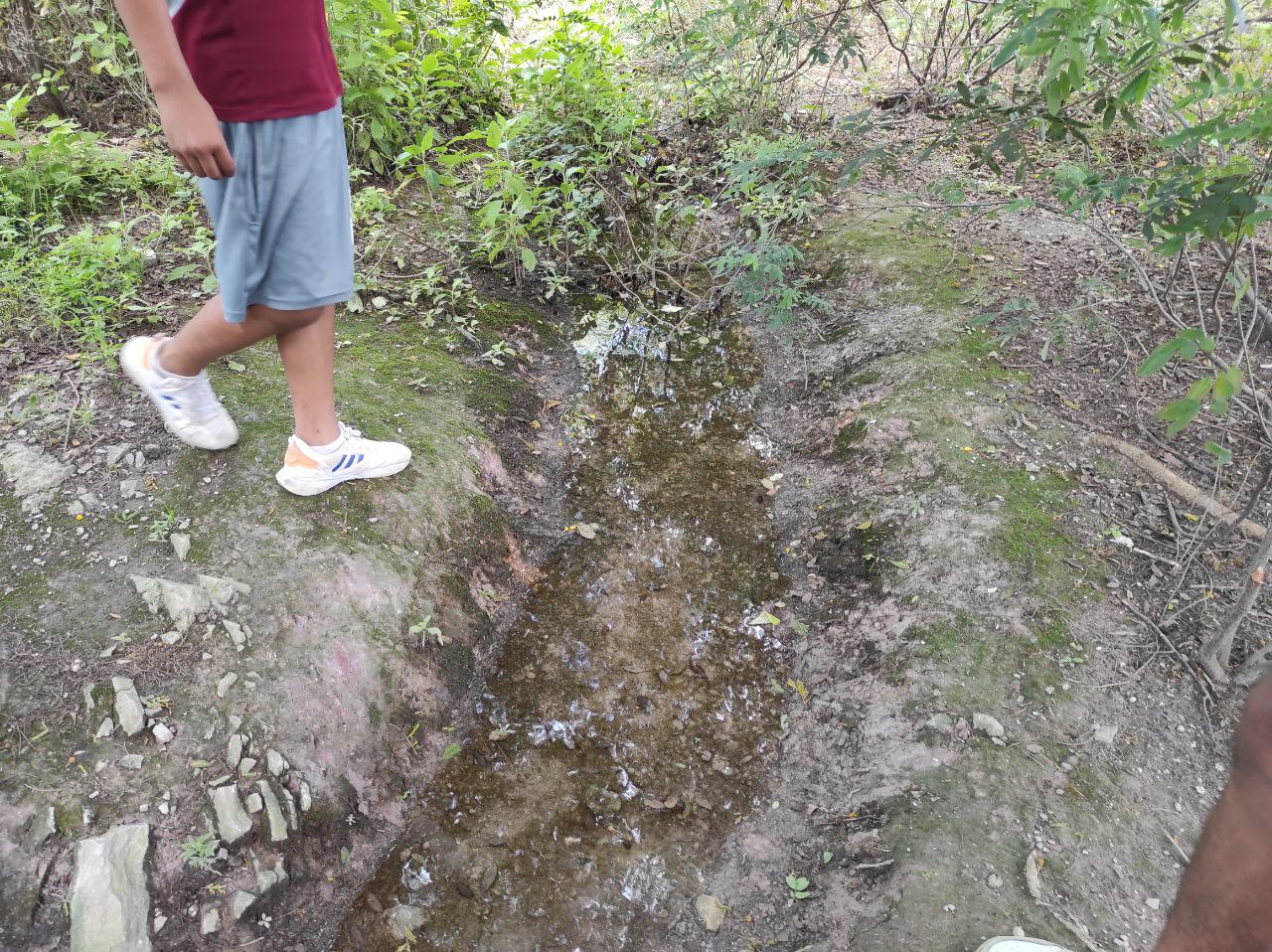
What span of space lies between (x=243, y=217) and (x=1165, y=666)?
3135mm

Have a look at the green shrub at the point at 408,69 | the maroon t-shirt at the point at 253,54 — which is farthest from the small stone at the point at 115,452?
the green shrub at the point at 408,69

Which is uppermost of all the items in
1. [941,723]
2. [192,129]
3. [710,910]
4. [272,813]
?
[192,129]

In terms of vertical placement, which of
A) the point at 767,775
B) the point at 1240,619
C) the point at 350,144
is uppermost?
the point at 350,144

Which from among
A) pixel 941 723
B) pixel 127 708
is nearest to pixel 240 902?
pixel 127 708

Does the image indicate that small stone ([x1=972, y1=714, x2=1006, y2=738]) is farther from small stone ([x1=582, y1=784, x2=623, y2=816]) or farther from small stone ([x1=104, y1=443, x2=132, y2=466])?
small stone ([x1=104, y1=443, x2=132, y2=466])

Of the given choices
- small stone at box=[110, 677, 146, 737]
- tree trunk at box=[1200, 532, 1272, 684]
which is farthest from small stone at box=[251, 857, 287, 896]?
tree trunk at box=[1200, 532, 1272, 684]

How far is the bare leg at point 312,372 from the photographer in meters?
2.29

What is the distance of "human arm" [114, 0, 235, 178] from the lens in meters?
1.59

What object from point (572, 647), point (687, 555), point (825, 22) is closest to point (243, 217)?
point (572, 647)

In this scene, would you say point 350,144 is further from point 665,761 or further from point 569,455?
point 665,761

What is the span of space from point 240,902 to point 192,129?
1.90 metres

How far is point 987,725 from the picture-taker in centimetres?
229

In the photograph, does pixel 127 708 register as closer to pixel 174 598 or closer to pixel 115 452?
pixel 174 598

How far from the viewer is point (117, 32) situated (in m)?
4.20
